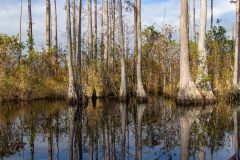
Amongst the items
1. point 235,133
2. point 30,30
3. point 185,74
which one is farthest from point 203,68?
point 30,30

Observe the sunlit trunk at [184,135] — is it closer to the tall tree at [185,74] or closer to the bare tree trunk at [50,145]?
the bare tree trunk at [50,145]

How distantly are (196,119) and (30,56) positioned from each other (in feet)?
41.1

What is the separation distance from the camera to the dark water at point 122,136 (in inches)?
261

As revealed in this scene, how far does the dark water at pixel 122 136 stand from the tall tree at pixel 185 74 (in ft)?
9.02

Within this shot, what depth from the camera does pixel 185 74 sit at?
49.1 feet

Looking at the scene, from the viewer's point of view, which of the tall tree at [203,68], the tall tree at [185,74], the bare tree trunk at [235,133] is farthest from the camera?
the tall tree at [203,68]

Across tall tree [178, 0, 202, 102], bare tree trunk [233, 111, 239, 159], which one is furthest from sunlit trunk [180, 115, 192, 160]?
tall tree [178, 0, 202, 102]

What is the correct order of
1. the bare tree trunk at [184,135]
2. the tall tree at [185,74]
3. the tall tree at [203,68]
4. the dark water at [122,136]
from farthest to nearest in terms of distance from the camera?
1. the tall tree at [203,68]
2. the tall tree at [185,74]
3. the dark water at [122,136]
4. the bare tree trunk at [184,135]

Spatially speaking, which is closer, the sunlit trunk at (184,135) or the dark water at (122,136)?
the sunlit trunk at (184,135)

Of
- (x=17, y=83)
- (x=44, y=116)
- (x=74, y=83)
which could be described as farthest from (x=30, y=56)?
(x=44, y=116)

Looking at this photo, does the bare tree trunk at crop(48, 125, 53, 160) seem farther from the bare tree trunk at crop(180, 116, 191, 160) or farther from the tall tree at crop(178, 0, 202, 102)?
the tall tree at crop(178, 0, 202, 102)

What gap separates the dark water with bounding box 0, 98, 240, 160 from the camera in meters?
6.64

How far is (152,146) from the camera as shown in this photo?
23.7 ft

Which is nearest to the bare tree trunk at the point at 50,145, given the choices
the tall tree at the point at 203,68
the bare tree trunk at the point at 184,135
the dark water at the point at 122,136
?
the dark water at the point at 122,136
